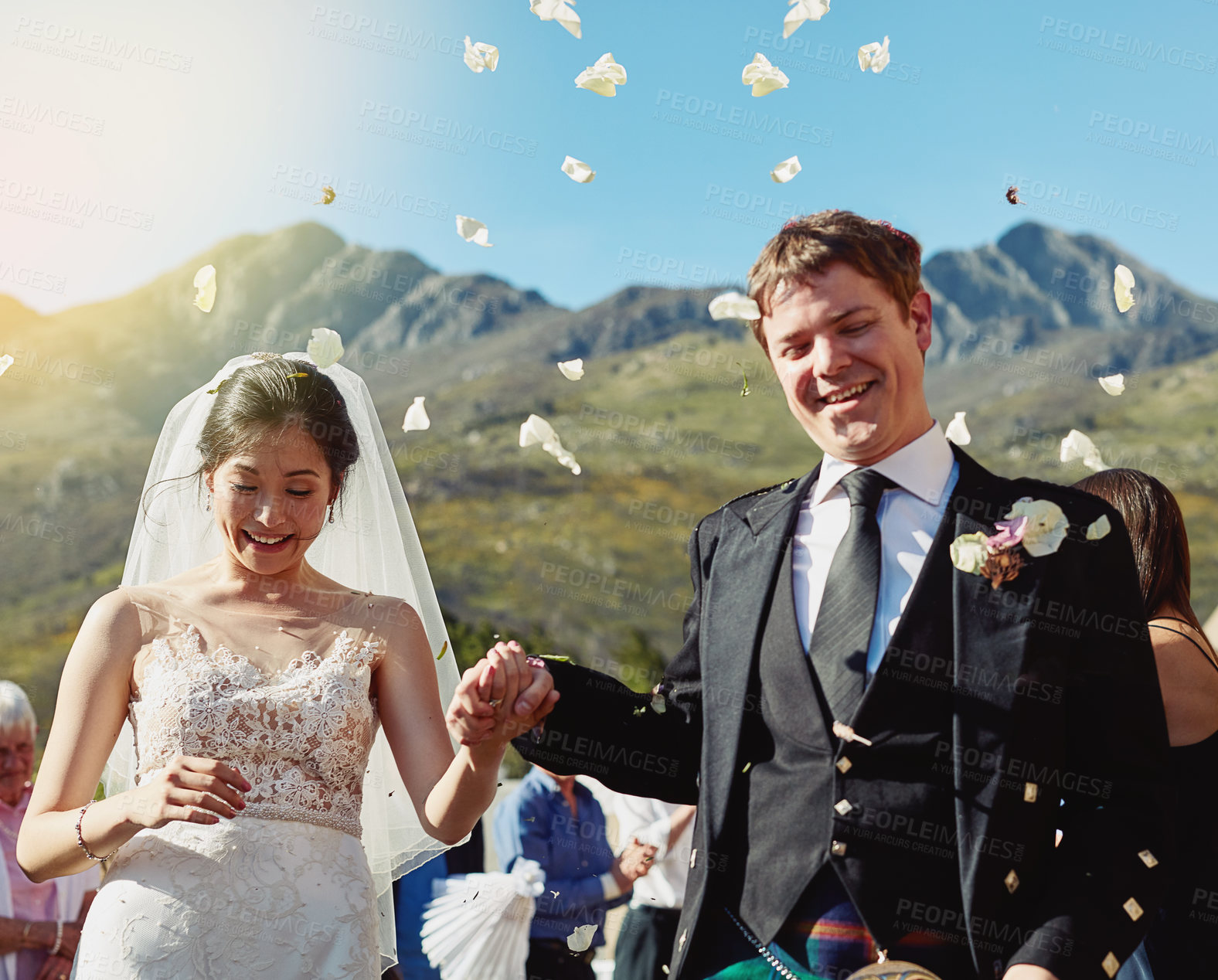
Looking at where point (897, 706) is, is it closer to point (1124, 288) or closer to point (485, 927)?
point (1124, 288)

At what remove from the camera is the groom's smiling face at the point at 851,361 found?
2.39 metres

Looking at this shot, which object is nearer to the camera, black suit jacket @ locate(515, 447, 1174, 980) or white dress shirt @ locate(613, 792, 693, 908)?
black suit jacket @ locate(515, 447, 1174, 980)

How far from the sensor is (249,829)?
2906 mm

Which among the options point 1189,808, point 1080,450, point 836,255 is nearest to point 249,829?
point 836,255

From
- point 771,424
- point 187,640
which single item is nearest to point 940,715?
point 187,640

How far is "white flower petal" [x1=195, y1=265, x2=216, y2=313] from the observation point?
372 centimetres

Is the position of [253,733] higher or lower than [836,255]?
lower

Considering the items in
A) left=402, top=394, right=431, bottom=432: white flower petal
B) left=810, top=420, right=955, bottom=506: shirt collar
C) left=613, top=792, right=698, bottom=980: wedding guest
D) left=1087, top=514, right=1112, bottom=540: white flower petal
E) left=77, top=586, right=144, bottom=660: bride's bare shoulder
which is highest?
left=402, top=394, right=431, bottom=432: white flower petal

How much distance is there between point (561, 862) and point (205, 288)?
3712 mm

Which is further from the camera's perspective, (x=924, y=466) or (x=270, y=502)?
(x=270, y=502)

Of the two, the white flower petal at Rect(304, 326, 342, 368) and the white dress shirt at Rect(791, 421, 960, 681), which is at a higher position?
the white flower petal at Rect(304, 326, 342, 368)

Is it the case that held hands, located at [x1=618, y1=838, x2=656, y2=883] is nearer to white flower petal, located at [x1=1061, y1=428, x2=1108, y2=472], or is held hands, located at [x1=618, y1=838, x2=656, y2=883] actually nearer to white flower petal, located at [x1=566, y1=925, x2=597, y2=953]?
white flower petal, located at [x1=566, y1=925, x2=597, y2=953]

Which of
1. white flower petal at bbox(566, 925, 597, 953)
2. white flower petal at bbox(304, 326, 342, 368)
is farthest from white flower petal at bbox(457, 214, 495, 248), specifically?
white flower petal at bbox(566, 925, 597, 953)

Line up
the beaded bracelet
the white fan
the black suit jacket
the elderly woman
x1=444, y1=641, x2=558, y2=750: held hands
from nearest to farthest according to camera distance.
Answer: the black suit jacket < x1=444, y1=641, x2=558, y2=750: held hands < the beaded bracelet < the elderly woman < the white fan
